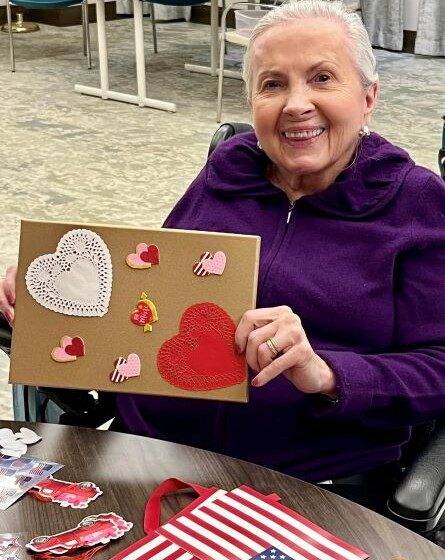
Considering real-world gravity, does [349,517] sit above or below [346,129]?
below

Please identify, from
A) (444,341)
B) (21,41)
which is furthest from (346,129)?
(21,41)

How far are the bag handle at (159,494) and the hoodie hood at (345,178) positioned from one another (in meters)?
0.53

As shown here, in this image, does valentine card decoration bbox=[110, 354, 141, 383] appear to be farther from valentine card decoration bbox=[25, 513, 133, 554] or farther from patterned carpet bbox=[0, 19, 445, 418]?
patterned carpet bbox=[0, 19, 445, 418]

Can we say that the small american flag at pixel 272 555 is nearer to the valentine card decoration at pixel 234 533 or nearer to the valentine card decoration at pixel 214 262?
the valentine card decoration at pixel 234 533

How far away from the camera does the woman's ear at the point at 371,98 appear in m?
1.55

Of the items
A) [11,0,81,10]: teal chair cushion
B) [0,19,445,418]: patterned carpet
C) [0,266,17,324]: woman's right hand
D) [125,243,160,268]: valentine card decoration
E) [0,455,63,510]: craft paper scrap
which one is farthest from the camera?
[11,0,81,10]: teal chair cushion

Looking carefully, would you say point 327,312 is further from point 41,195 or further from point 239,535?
point 41,195

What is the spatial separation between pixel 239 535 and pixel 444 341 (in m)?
0.52

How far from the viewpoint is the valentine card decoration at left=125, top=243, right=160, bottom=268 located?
1.22 meters

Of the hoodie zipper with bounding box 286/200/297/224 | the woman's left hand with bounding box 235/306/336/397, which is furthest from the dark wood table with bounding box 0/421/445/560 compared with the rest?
the hoodie zipper with bounding box 286/200/297/224

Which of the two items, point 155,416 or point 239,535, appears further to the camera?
point 155,416

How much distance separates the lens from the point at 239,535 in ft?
3.44

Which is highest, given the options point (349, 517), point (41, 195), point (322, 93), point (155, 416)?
point (322, 93)

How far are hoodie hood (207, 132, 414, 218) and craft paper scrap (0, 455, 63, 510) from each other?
1.90ft
